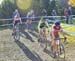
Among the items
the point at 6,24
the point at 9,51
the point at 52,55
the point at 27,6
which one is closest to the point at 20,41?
the point at 9,51

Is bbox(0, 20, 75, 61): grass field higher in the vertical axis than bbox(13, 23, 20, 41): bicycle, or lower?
lower

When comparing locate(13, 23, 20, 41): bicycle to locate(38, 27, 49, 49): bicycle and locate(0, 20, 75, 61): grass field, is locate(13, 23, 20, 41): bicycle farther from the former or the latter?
locate(38, 27, 49, 49): bicycle

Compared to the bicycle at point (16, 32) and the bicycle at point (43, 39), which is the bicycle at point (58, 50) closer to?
the bicycle at point (43, 39)

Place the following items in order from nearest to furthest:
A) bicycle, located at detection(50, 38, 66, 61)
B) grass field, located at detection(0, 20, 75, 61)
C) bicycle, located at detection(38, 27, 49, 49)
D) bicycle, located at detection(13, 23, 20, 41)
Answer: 1. bicycle, located at detection(50, 38, 66, 61)
2. grass field, located at detection(0, 20, 75, 61)
3. bicycle, located at detection(38, 27, 49, 49)
4. bicycle, located at detection(13, 23, 20, 41)

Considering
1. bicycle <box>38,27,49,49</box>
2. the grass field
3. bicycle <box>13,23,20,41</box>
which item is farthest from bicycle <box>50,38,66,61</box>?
bicycle <box>13,23,20,41</box>

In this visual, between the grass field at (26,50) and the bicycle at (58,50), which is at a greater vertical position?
the bicycle at (58,50)

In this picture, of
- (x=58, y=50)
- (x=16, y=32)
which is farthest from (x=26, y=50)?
(x=16, y=32)

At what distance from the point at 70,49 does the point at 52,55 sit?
6.33 ft

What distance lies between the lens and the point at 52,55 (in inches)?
619

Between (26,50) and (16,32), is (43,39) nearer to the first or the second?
(26,50)

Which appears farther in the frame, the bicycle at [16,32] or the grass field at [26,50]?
the bicycle at [16,32]

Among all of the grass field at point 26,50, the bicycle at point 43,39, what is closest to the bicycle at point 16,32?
the grass field at point 26,50

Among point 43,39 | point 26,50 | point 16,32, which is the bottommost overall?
point 26,50

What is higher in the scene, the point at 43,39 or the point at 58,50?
the point at 58,50
